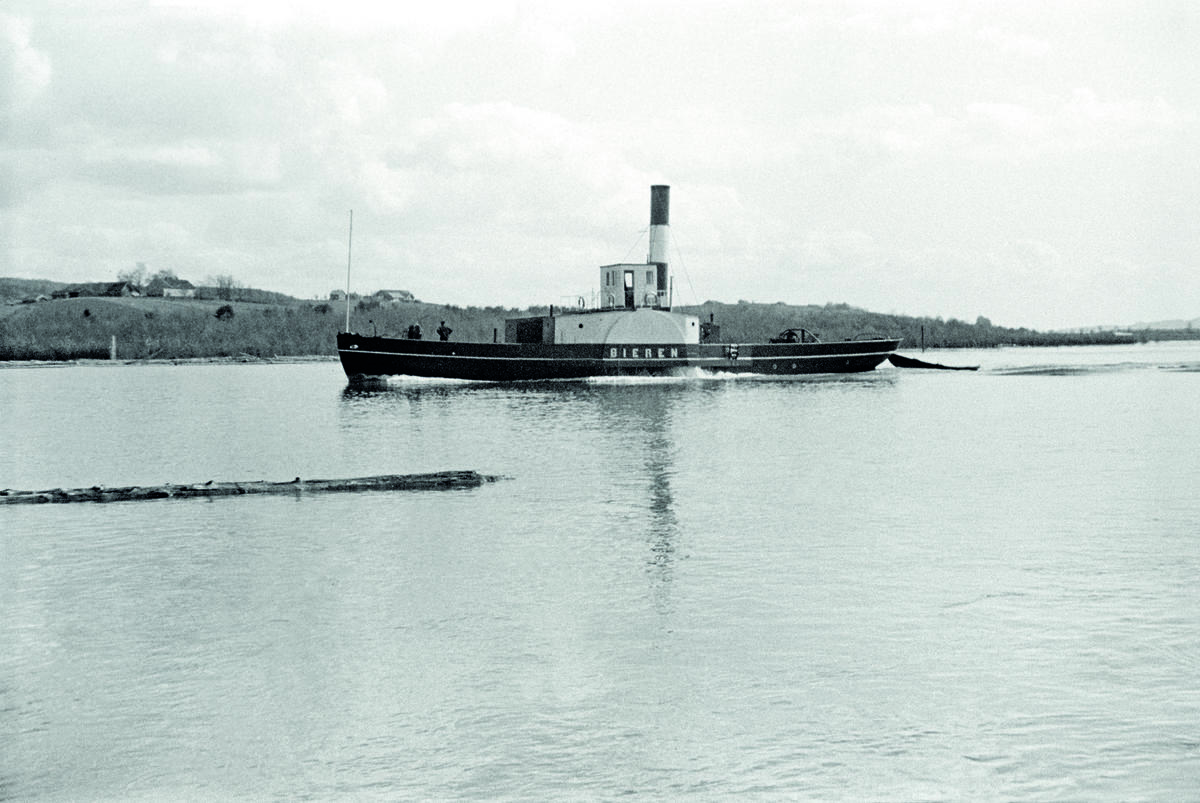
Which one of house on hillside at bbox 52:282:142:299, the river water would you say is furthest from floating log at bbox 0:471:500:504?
house on hillside at bbox 52:282:142:299

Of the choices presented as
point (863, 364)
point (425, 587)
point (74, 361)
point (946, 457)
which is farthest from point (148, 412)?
point (74, 361)

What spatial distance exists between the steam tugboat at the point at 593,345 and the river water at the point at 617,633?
33688 millimetres

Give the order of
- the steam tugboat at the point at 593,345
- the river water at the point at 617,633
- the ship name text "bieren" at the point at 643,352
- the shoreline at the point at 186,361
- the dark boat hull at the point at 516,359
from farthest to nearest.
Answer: the shoreline at the point at 186,361
the ship name text "bieren" at the point at 643,352
the steam tugboat at the point at 593,345
the dark boat hull at the point at 516,359
the river water at the point at 617,633

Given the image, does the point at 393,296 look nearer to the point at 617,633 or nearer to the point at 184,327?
the point at 184,327

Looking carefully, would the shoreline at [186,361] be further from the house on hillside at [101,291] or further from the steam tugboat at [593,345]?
the steam tugboat at [593,345]

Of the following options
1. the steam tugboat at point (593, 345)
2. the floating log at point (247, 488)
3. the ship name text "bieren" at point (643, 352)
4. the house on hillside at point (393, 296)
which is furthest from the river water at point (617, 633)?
the house on hillside at point (393, 296)

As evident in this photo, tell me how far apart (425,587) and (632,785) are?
20.0 feet

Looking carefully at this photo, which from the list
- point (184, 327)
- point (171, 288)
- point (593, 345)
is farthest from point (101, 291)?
point (593, 345)

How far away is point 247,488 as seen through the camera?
794 inches

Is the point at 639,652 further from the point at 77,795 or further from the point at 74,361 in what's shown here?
the point at 74,361

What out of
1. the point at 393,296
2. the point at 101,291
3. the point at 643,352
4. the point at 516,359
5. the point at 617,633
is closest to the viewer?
the point at 617,633

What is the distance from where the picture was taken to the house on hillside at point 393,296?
444 feet

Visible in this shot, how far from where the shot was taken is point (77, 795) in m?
7.19

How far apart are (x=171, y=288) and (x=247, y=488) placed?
377ft
